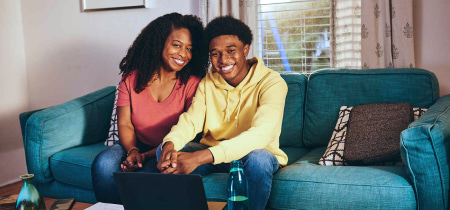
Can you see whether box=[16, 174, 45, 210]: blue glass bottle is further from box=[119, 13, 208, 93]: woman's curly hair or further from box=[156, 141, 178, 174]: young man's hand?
box=[119, 13, 208, 93]: woman's curly hair

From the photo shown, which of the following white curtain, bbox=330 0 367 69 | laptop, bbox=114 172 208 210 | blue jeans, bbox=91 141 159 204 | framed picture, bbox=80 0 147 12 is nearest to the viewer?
laptop, bbox=114 172 208 210

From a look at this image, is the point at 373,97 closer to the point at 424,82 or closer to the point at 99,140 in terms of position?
the point at 424,82

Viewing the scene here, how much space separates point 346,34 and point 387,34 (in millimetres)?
257

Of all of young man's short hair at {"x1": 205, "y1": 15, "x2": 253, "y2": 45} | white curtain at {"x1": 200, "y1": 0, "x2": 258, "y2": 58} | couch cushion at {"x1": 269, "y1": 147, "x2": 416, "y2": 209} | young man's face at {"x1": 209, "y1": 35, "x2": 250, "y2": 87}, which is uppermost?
white curtain at {"x1": 200, "y1": 0, "x2": 258, "y2": 58}

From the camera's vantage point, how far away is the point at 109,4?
3182mm

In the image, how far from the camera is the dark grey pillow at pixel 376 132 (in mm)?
1816

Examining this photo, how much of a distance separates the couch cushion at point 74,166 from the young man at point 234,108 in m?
0.60

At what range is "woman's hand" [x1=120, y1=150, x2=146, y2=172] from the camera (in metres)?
1.81

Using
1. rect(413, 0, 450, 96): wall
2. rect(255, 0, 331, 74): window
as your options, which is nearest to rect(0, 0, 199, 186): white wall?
rect(255, 0, 331, 74): window

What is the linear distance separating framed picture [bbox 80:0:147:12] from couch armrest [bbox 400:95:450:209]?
216 centimetres

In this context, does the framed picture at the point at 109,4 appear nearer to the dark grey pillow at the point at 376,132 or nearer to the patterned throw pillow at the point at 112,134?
the patterned throw pillow at the point at 112,134

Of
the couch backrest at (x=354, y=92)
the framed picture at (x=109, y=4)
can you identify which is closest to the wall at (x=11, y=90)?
the framed picture at (x=109, y=4)

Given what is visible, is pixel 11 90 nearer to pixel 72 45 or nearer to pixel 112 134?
pixel 72 45

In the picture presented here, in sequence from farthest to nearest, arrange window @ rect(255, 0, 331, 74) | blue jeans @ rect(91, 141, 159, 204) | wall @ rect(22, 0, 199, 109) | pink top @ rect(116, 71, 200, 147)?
wall @ rect(22, 0, 199, 109) → window @ rect(255, 0, 331, 74) → pink top @ rect(116, 71, 200, 147) → blue jeans @ rect(91, 141, 159, 204)
